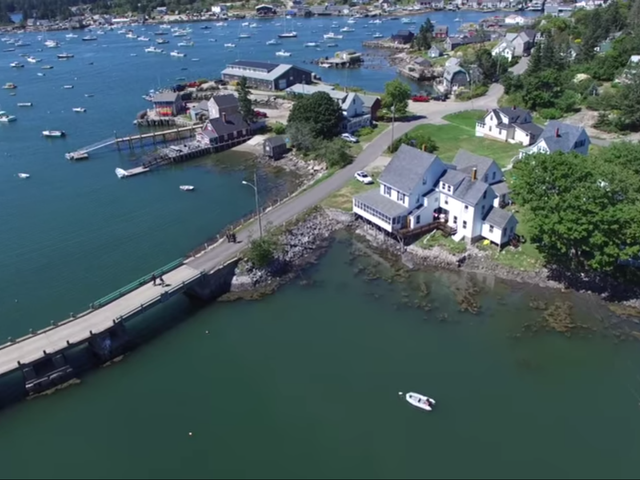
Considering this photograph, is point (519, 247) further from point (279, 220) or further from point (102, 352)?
point (102, 352)

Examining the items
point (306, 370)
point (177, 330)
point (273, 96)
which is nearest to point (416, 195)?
point (306, 370)

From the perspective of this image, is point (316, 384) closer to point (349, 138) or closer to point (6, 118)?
point (349, 138)

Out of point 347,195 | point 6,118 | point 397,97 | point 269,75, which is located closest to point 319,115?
point 397,97

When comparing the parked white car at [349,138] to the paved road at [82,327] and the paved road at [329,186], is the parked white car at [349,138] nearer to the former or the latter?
the paved road at [329,186]

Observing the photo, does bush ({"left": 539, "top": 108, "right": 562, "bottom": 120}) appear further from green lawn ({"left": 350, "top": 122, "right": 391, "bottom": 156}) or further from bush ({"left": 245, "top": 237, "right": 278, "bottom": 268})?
bush ({"left": 245, "top": 237, "right": 278, "bottom": 268})

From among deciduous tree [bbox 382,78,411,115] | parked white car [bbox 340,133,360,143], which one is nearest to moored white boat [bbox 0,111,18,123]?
parked white car [bbox 340,133,360,143]

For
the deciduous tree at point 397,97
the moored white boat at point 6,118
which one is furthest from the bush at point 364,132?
the moored white boat at point 6,118
